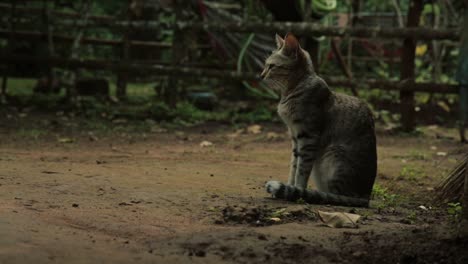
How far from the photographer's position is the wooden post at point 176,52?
33.3 feet

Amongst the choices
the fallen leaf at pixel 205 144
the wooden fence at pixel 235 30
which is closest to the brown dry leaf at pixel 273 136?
the fallen leaf at pixel 205 144

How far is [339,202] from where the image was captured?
14.9 ft

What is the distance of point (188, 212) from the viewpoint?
12.7ft

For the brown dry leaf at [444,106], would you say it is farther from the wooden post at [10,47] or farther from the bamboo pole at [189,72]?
the wooden post at [10,47]

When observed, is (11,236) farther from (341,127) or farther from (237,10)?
(237,10)

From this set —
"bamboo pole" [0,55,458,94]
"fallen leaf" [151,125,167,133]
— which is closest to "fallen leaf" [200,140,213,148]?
"fallen leaf" [151,125,167,133]

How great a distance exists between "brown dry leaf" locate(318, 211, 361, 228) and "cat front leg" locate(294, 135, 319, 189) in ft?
2.84

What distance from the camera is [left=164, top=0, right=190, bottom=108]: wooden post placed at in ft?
33.3

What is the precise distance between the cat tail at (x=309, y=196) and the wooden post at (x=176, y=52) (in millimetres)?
5878

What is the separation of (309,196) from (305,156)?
0.39 m

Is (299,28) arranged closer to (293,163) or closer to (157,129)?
(157,129)

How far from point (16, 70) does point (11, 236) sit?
41.9 feet

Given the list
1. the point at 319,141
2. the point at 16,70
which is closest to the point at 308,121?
the point at 319,141

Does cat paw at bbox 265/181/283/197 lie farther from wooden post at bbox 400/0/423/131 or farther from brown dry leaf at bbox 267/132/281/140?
wooden post at bbox 400/0/423/131
